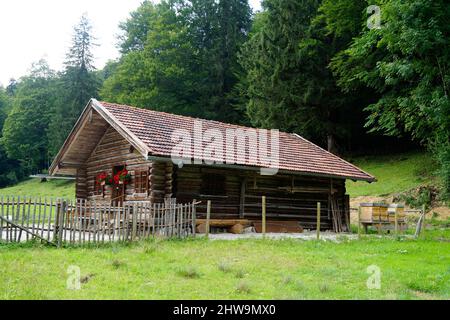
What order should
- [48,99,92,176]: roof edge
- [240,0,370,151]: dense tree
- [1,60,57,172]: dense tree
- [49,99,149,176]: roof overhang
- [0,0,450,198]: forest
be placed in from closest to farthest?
[49,99,149,176]: roof overhang → [48,99,92,176]: roof edge → [0,0,450,198]: forest → [240,0,370,151]: dense tree → [1,60,57,172]: dense tree

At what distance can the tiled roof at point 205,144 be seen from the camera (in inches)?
651

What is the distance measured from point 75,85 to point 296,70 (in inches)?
1237

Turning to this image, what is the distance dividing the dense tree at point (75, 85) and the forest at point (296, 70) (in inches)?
5.3

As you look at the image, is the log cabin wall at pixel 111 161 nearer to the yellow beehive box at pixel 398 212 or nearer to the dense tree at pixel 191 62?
the yellow beehive box at pixel 398 212

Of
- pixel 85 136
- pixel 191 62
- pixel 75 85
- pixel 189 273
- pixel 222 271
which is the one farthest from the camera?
pixel 75 85

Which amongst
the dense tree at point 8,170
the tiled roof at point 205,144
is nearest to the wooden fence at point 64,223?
the tiled roof at point 205,144

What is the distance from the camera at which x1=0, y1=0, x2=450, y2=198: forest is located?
2117 cm

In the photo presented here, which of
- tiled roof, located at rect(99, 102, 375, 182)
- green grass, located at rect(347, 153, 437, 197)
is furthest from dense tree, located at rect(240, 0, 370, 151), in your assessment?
tiled roof, located at rect(99, 102, 375, 182)

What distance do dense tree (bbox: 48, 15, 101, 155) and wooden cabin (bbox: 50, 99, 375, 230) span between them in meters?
32.1

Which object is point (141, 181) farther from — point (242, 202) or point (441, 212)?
point (441, 212)

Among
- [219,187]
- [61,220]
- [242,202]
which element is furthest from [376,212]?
[61,220]

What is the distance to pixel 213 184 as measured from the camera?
18.2 m

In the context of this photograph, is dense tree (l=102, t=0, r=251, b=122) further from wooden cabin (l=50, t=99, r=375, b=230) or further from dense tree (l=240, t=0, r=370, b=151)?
wooden cabin (l=50, t=99, r=375, b=230)
